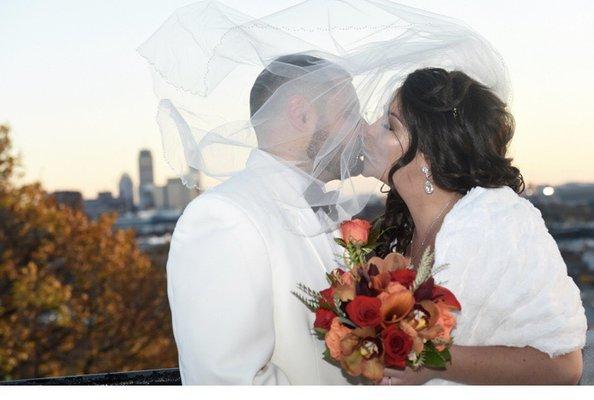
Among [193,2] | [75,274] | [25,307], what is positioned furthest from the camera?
[75,274]

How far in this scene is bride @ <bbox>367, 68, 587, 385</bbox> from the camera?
252 centimetres

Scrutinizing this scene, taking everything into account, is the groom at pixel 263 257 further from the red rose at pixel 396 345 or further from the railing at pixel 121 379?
the railing at pixel 121 379

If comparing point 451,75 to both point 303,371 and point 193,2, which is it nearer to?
point 193,2

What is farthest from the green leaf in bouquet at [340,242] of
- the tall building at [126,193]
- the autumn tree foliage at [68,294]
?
the tall building at [126,193]

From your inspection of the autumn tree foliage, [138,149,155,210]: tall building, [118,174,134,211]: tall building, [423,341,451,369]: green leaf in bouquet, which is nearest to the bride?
[423,341,451,369]: green leaf in bouquet

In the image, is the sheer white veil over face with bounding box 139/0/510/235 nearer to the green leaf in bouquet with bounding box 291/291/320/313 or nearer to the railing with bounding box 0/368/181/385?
the green leaf in bouquet with bounding box 291/291/320/313

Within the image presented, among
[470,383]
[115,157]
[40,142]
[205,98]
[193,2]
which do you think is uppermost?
[193,2]

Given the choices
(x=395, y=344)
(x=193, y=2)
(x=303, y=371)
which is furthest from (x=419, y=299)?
(x=193, y=2)

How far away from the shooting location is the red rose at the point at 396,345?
2.15 m

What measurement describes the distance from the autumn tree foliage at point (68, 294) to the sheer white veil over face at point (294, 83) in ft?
68.9

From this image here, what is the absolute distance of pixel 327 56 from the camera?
2648 millimetres

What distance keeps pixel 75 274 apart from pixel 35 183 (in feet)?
13.4

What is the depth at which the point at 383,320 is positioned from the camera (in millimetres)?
2180

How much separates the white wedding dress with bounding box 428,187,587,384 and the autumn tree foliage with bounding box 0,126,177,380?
21148mm
